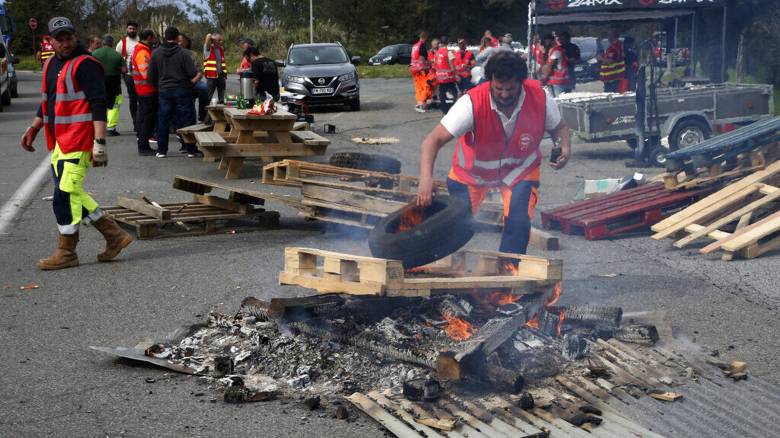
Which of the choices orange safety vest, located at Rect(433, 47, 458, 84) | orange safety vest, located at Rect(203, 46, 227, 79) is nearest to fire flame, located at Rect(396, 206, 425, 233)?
orange safety vest, located at Rect(203, 46, 227, 79)

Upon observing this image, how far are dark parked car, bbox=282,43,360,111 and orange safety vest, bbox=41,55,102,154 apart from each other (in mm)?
15315

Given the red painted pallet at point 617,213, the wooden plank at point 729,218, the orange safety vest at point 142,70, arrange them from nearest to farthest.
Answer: the wooden plank at point 729,218
the red painted pallet at point 617,213
the orange safety vest at point 142,70

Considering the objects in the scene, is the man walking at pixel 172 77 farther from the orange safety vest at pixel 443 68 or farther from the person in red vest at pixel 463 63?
the person in red vest at pixel 463 63

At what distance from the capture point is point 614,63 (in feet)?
61.3

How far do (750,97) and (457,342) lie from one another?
35.4 feet

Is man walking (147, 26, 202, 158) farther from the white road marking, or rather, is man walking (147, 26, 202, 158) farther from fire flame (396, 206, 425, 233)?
fire flame (396, 206, 425, 233)

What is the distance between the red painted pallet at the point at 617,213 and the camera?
9.52 m

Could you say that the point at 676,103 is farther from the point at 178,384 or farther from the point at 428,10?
the point at 428,10

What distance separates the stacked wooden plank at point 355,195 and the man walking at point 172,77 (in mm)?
5641

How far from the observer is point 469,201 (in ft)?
21.9

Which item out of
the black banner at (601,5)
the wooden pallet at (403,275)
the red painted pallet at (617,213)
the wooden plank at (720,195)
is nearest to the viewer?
the wooden pallet at (403,275)

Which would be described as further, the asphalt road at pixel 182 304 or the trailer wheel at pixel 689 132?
the trailer wheel at pixel 689 132

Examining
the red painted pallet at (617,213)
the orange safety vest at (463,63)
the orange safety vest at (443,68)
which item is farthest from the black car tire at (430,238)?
the orange safety vest at (463,63)

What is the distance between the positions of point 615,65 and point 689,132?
436 cm
